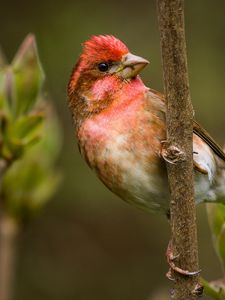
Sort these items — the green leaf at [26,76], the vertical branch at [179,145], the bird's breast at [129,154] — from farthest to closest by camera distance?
the bird's breast at [129,154], the green leaf at [26,76], the vertical branch at [179,145]

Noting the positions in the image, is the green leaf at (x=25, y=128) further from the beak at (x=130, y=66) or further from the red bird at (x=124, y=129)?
the beak at (x=130, y=66)

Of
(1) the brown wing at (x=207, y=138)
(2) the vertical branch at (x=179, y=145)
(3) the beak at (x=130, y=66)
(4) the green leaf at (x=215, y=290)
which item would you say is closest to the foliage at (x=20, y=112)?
(3) the beak at (x=130, y=66)

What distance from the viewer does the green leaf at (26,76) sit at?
14.3ft

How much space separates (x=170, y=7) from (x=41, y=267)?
595cm

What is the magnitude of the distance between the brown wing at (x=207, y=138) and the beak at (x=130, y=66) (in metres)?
0.47

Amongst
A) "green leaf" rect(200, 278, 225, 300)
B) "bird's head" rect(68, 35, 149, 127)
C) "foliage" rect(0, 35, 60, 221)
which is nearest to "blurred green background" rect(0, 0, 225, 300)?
"bird's head" rect(68, 35, 149, 127)

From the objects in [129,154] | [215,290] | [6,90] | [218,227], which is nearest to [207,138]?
[129,154]

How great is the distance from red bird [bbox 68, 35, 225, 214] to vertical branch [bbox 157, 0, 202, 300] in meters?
0.54

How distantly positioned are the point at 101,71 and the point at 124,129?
15.7 inches

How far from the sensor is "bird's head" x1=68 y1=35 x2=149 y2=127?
15.8 ft

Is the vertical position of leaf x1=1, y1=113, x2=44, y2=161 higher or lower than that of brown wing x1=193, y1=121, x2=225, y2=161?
higher

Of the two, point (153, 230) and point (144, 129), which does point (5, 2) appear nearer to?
point (153, 230)

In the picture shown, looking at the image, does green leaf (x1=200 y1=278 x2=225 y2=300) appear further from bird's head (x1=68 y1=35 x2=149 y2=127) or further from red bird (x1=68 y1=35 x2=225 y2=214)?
bird's head (x1=68 y1=35 x2=149 y2=127)

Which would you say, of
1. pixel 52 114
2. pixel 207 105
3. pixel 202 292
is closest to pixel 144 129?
pixel 52 114
